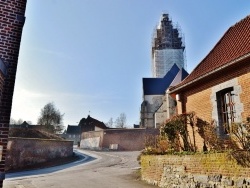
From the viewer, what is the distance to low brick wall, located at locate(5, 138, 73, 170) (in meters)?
24.7

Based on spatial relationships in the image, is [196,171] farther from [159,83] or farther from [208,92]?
[159,83]

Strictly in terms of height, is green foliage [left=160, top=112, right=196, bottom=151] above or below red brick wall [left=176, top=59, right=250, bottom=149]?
below

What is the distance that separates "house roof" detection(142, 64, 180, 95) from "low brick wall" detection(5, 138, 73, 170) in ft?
87.0

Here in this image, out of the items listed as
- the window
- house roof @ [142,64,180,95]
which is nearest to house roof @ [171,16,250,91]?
the window

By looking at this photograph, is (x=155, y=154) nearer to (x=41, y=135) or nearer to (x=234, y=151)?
(x=234, y=151)

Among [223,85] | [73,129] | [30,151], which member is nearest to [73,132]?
[73,129]

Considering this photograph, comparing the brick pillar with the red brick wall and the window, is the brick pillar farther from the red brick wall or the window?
the window

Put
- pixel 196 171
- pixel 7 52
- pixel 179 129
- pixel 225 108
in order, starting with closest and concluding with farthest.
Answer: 1. pixel 7 52
2. pixel 196 171
3. pixel 225 108
4. pixel 179 129

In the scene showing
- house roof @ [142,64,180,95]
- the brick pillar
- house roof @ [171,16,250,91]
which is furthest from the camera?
house roof @ [142,64,180,95]

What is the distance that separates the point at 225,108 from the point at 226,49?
2935mm

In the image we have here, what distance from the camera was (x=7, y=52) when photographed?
20.9 feet

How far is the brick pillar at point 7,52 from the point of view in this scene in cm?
609

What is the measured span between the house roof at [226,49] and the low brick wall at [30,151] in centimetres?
1794

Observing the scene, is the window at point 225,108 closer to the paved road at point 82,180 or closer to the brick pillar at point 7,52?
the paved road at point 82,180
